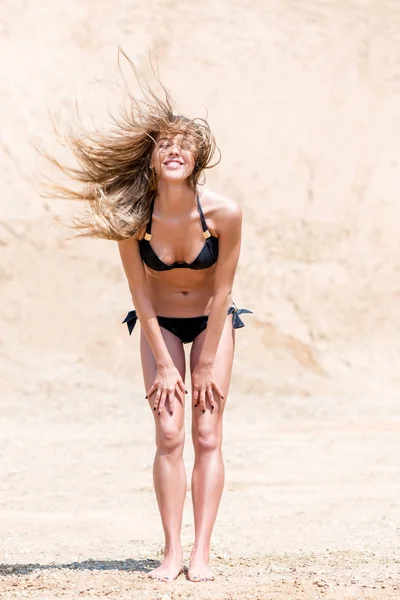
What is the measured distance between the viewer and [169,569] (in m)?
4.62

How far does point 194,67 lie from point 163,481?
12.5 meters

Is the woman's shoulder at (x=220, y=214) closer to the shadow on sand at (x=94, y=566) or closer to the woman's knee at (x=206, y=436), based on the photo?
the woman's knee at (x=206, y=436)

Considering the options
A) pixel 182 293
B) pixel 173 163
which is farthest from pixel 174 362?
pixel 173 163

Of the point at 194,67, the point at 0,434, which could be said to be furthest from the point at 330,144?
the point at 0,434

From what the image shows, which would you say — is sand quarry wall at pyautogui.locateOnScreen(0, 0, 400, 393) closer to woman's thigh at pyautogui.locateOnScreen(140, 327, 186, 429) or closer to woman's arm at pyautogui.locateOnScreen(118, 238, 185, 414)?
woman's thigh at pyautogui.locateOnScreen(140, 327, 186, 429)

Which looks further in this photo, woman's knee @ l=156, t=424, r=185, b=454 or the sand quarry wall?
the sand quarry wall

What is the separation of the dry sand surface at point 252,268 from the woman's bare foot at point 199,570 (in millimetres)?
3102

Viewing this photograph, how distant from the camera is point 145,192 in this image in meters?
4.86

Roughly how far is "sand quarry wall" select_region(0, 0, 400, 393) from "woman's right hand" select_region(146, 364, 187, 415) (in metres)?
8.86

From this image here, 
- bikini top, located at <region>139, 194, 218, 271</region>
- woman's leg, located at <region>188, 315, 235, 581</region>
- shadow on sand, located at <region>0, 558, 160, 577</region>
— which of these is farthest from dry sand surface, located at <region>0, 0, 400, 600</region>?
bikini top, located at <region>139, 194, 218, 271</region>

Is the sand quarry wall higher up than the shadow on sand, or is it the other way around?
the sand quarry wall

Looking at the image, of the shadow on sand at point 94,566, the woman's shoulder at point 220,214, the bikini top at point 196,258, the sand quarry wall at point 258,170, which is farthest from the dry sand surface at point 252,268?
the woman's shoulder at point 220,214

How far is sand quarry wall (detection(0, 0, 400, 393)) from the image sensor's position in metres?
14.4

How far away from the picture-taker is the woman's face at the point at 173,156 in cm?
478
